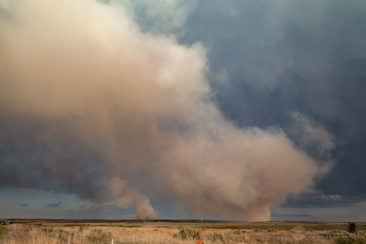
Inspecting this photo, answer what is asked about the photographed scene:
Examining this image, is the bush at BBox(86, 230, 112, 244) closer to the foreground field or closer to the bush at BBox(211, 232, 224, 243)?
the foreground field

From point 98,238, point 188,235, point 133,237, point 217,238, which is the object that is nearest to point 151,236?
point 133,237

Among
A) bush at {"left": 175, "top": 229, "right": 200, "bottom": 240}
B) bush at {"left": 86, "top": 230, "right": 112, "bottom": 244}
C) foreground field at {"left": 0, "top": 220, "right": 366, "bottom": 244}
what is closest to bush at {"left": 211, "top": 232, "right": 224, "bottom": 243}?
foreground field at {"left": 0, "top": 220, "right": 366, "bottom": 244}

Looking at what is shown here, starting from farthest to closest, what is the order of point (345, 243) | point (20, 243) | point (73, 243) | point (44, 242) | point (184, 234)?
point (184, 234) → point (345, 243) → point (73, 243) → point (44, 242) → point (20, 243)

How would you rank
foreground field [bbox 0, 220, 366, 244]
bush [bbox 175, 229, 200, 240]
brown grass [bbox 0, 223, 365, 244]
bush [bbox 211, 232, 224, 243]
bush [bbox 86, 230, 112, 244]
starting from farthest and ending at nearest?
bush [bbox 175, 229, 200, 240] → bush [bbox 211, 232, 224, 243] → bush [bbox 86, 230, 112, 244] → foreground field [bbox 0, 220, 366, 244] → brown grass [bbox 0, 223, 365, 244]

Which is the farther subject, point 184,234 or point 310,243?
point 184,234

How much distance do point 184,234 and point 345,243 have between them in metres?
15.2

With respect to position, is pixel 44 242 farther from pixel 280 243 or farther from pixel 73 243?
pixel 280 243

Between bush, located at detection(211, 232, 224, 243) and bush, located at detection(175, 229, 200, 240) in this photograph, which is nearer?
bush, located at detection(211, 232, 224, 243)

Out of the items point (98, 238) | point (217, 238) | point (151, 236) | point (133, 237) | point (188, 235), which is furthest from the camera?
point (188, 235)

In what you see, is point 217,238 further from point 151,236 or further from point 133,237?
point 133,237

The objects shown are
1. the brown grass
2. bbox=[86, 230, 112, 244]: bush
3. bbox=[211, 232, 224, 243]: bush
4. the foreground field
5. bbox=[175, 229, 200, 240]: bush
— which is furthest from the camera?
bbox=[175, 229, 200, 240]: bush

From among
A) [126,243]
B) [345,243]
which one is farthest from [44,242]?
[345,243]

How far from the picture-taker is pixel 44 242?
1494 cm

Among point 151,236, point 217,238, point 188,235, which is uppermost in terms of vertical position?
point 151,236
